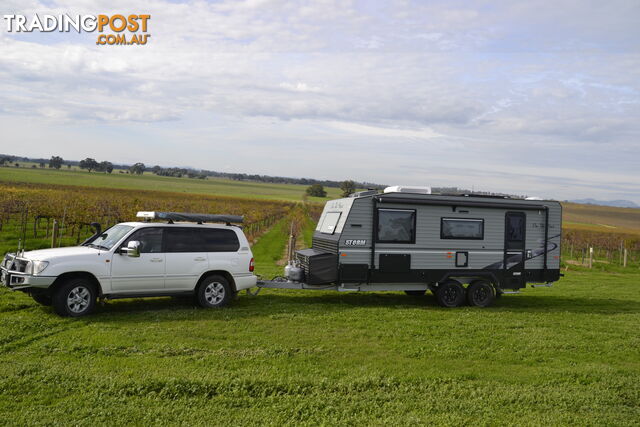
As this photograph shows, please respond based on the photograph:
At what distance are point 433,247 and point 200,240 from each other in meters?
5.43

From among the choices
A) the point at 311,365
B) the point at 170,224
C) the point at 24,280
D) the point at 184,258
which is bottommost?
the point at 311,365

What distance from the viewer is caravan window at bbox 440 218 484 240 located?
12805 millimetres

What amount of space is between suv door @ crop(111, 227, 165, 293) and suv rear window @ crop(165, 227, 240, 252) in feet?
0.73

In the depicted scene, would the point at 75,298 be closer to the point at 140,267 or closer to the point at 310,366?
the point at 140,267

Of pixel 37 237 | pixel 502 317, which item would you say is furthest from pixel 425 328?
pixel 37 237

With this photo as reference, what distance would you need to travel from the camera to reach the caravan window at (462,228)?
12805mm

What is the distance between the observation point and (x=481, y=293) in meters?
13.1

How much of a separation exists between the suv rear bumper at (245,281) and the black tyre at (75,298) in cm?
277

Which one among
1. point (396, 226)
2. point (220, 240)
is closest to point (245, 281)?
point (220, 240)

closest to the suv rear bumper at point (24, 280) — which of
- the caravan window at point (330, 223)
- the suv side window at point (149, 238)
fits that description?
the suv side window at point (149, 238)

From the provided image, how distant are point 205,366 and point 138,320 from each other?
3055 mm

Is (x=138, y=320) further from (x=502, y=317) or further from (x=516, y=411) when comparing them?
(x=502, y=317)

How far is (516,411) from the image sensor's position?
242 inches

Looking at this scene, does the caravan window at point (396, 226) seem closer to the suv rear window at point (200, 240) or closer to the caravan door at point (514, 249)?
the caravan door at point (514, 249)
